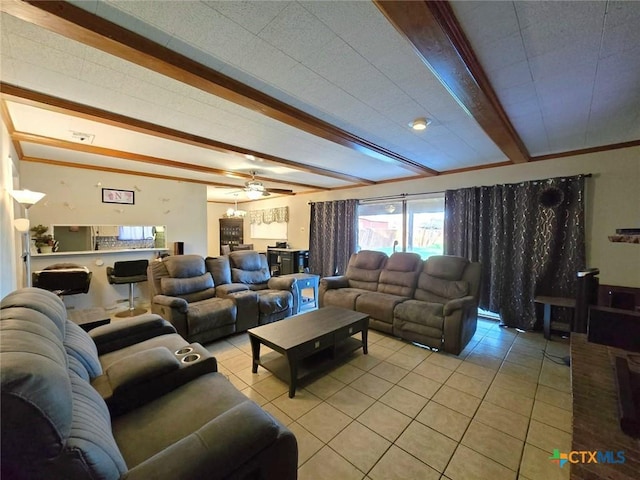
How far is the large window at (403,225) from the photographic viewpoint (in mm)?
4652

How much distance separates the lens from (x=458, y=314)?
2828mm

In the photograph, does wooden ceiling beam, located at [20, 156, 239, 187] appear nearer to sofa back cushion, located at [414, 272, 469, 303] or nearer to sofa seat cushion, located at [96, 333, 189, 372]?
sofa seat cushion, located at [96, 333, 189, 372]

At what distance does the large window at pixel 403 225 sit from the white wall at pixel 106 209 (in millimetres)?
3497

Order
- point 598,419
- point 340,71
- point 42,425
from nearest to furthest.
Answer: point 42,425, point 598,419, point 340,71

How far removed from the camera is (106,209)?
4.39m

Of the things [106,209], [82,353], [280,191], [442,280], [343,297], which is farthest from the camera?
[280,191]

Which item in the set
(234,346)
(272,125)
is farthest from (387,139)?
(234,346)

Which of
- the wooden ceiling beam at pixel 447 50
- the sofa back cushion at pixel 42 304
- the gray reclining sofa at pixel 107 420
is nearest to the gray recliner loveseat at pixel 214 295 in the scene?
the gray reclining sofa at pixel 107 420

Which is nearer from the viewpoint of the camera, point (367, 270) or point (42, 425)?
point (42, 425)

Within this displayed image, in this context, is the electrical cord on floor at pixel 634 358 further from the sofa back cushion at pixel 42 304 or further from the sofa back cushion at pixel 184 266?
the sofa back cushion at pixel 184 266

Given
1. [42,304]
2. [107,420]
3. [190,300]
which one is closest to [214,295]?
[190,300]

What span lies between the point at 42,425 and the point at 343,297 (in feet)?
10.9

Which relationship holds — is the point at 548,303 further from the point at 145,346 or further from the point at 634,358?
the point at 145,346

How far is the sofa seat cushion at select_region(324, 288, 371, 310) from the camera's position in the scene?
12.2 feet
